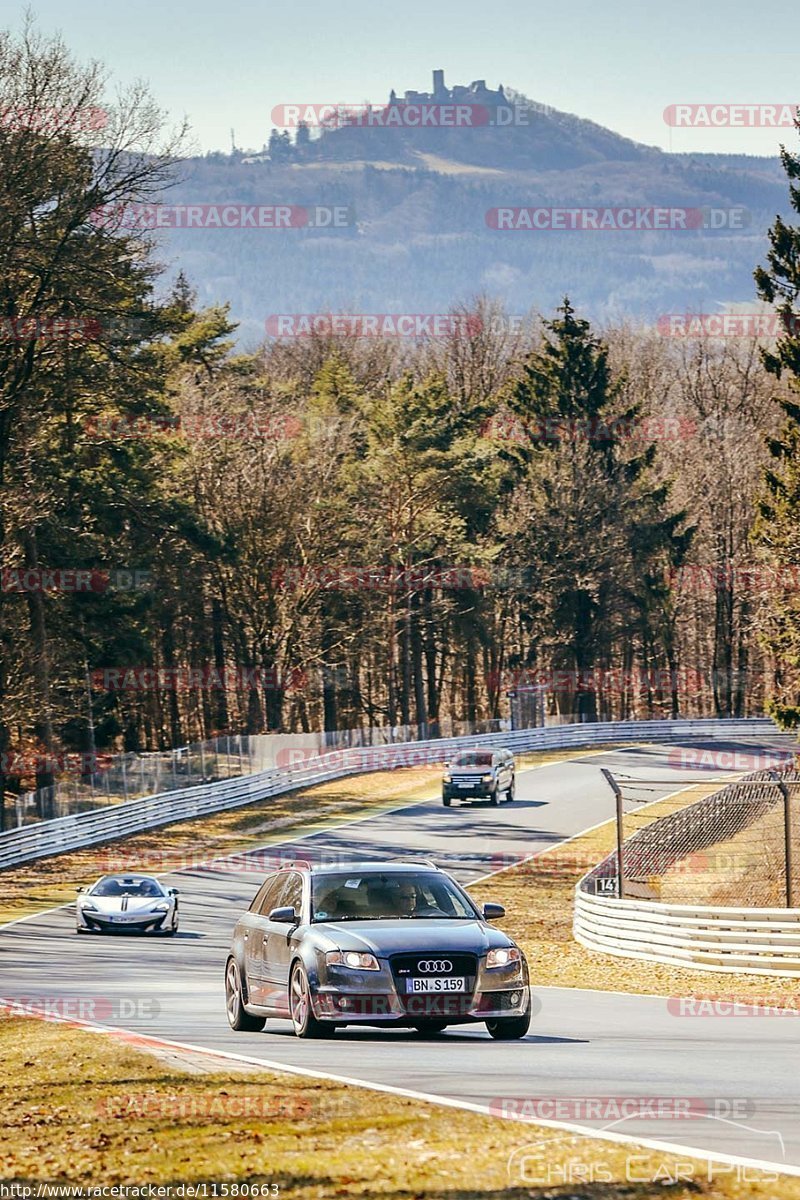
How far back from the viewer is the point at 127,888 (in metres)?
31.7

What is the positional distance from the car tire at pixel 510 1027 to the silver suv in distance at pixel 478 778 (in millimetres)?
38558

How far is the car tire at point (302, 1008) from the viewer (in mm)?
13672

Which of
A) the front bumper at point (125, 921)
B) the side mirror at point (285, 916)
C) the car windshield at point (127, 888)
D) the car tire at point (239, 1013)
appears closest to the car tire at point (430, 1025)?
the side mirror at point (285, 916)

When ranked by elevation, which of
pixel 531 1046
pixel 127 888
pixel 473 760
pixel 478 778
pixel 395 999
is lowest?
pixel 478 778

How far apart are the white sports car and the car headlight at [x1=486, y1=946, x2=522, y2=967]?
721 inches

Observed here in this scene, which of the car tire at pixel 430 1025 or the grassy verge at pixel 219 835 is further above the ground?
the car tire at pixel 430 1025

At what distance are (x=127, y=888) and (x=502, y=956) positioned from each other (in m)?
19.2

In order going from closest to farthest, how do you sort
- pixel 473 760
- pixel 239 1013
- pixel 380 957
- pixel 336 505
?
pixel 380 957, pixel 239 1013, pixel 473 760, pixel 336 505

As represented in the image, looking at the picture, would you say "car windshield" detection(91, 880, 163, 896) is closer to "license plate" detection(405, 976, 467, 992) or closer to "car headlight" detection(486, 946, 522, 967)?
"car headlight" detection(486, 946, 522, 967)

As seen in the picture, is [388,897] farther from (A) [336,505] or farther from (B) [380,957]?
(A) [336,505]

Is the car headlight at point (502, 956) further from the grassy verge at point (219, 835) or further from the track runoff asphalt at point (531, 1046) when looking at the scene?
the grassy verge at point (219, 835)

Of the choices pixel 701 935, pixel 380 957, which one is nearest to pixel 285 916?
pixel 380 957

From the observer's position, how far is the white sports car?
102 ft

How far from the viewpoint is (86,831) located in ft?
153
